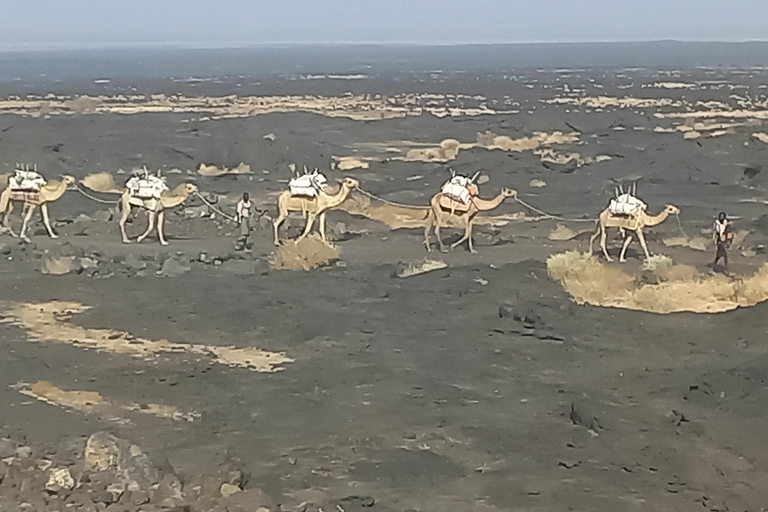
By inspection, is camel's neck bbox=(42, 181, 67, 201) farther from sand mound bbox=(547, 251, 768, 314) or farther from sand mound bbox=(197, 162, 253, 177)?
sand mound bbox=(197, 162, 253, 177)

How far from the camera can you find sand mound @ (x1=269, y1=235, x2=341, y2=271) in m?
16.9

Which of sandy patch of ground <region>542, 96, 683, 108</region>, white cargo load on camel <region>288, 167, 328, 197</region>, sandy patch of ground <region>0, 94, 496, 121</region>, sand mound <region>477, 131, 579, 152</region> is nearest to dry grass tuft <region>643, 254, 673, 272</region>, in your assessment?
white cargo load on camel <region>288, 167, 328, 197</region>

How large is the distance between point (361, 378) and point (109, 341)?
3507 millimetres

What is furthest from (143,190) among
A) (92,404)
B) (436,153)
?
(436,153)

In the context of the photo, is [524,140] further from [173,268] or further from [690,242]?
[173,268]

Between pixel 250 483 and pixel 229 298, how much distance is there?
6.54 meters

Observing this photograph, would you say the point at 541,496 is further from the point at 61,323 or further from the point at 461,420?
the point at 61,323

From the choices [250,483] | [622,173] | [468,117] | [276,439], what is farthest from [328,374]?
[468,117]

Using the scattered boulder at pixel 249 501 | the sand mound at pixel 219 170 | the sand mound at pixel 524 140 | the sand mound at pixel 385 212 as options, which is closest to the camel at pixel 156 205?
the sand mound at pixel 385 212

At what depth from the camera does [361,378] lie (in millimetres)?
11266

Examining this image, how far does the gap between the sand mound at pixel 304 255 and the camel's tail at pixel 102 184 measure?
13084 mm

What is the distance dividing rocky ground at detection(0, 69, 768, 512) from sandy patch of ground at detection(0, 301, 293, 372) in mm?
43

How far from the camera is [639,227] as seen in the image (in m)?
16.6

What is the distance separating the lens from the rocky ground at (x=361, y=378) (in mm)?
Result: 8398
